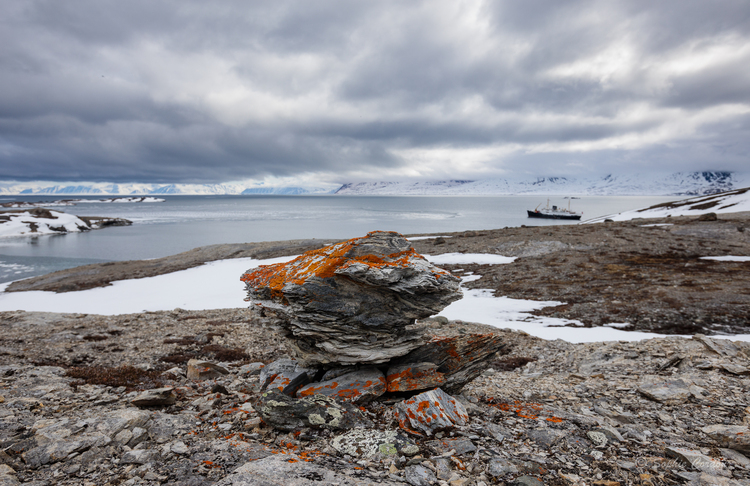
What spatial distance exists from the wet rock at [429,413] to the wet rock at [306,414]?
0.75m

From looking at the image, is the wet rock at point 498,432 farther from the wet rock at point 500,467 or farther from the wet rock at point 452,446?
the wet rock at point 500,467

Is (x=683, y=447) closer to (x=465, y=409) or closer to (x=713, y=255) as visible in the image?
(x=465, y=409)

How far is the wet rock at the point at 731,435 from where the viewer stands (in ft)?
16.9

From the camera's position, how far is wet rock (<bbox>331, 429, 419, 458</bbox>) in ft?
17.8

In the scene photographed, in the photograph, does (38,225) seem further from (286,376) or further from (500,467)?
(500,467)

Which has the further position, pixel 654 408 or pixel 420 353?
pixel 420 353

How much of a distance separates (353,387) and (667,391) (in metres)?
7.47

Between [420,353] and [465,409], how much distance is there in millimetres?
1736

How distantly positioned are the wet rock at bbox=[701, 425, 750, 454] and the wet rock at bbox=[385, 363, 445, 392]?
473 cm

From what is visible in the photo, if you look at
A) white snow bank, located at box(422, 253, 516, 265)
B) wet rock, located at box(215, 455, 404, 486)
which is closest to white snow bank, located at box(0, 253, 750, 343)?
white snow bank, located at box(422, 253, 516, 265)

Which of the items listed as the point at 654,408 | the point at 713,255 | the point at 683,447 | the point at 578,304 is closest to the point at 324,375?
the point at 683,447

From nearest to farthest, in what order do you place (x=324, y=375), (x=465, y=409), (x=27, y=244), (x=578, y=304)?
(x=465, y=409) < (x=324, y=375) < (x=578, y=304) < (x=27, y=244)

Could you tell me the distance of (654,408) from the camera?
23.3 feet

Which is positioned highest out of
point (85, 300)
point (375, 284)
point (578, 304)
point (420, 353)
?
point (375, 284)
